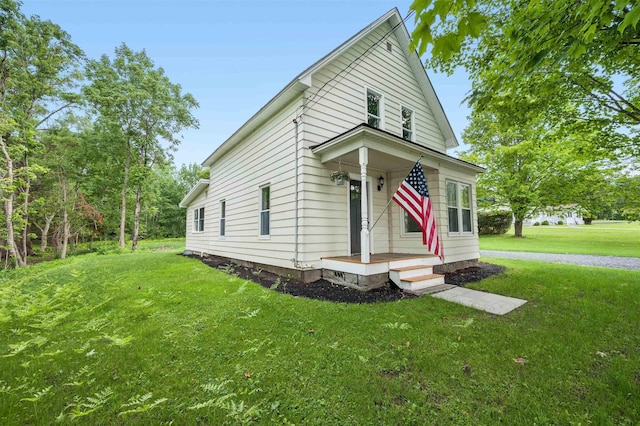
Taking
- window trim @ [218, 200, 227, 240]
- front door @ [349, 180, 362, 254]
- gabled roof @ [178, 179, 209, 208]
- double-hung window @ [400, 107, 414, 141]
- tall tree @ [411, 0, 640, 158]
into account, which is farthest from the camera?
gabled roof @ [178, 179, 209, 208]

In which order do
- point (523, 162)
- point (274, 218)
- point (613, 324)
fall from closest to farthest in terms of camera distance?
point (613, 324) → point (274, 218) → point (523, 162)

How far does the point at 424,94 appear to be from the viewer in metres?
9.53

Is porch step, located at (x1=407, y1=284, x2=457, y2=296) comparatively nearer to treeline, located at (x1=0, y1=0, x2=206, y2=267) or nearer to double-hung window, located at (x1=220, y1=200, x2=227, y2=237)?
double-hung window, located at (x1=220, y1=200, x2=227, y2=237)

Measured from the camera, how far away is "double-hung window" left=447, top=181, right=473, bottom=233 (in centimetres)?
786

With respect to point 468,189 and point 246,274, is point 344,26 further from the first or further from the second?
point 246,274

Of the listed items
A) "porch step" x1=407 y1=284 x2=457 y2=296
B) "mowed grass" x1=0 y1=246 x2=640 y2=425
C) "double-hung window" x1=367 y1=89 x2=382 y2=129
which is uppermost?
"double-hung window" x1=367 y1=89 x2=382 y2=129

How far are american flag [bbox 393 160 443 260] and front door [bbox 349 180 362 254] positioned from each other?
70.9 inches

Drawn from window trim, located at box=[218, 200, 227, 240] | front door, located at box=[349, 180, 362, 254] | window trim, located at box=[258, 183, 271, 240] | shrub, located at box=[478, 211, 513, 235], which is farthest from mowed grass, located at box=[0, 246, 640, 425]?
shrub, located at box=[478, 211, 513, 235]

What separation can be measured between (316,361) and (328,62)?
21.9ft

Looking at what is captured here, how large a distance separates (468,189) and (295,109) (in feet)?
20.4

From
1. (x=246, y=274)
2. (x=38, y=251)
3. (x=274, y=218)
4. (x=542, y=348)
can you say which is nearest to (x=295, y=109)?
(x=274, y=218)

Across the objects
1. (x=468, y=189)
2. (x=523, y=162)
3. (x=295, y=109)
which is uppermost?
(x=523, y=162)

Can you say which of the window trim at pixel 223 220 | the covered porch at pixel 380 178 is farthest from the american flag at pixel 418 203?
the window trim at pixel 223 220

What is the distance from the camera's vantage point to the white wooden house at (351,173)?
5.87m
